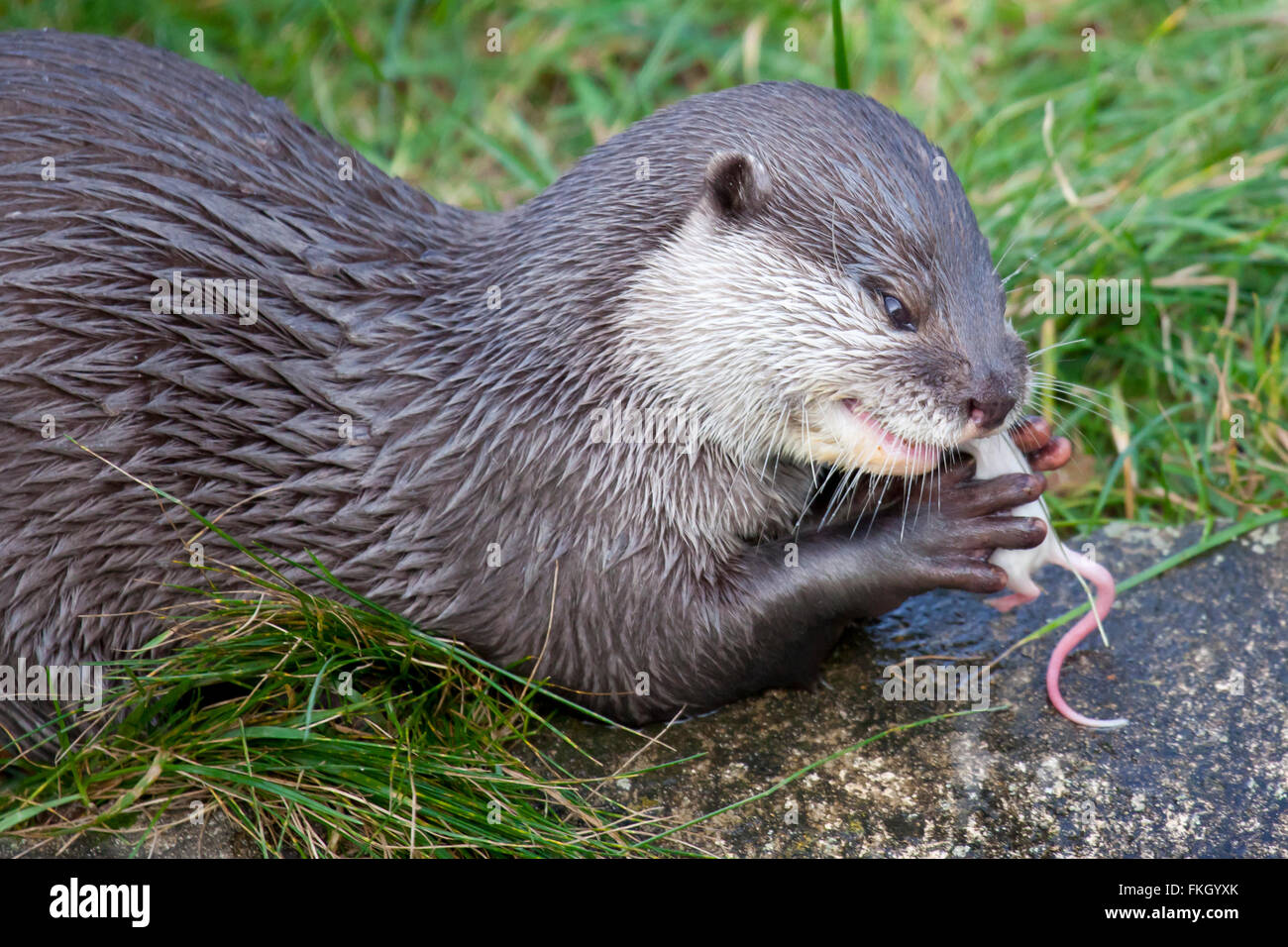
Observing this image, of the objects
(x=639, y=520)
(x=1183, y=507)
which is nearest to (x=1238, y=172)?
(x=1183, y=507)

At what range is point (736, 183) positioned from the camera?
7.89 ft

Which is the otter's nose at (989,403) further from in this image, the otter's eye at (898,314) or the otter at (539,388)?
the otter's eye at (898,314)

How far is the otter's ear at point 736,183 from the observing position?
238 centimetres

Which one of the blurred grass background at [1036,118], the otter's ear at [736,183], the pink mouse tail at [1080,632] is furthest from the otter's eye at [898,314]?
the blurred grass background at [1036,118]

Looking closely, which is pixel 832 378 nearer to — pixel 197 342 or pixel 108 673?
pixel 197 342

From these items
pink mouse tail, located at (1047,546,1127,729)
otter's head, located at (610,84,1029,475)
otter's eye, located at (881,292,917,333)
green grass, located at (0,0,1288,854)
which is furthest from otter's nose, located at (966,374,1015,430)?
pink mouse tail, located at (1047,546,1127,729)

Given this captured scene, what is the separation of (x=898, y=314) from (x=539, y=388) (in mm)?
631

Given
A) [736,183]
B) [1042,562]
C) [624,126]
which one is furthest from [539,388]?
[624,126]

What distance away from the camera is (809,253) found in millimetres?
2387

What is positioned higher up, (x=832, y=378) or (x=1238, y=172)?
(x=1238, y=172)

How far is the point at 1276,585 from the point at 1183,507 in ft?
1.36

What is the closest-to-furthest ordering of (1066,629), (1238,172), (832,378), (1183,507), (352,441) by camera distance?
(832,378), (352,441), (1066,629), (1183,507), (1238,172)

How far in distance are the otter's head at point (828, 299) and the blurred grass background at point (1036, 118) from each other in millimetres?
1001

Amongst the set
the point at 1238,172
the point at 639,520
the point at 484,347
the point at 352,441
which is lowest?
the point at 639,520
